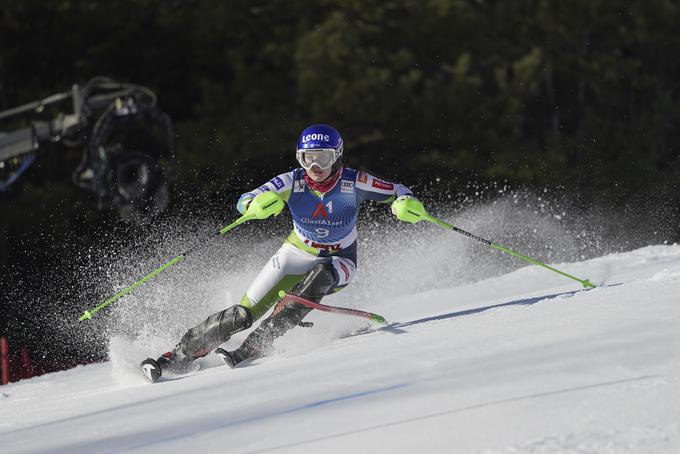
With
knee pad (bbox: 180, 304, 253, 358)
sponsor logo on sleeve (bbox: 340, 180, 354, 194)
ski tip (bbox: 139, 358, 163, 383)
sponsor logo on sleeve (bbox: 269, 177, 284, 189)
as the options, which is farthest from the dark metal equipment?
ski tip (bbox: 139, 358, 163, 383)

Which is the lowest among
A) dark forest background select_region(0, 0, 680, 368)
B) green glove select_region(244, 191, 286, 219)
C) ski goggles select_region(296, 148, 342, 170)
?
dark forest background select_region(0, 0, 680, 368)

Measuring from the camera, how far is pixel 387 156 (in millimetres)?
18938

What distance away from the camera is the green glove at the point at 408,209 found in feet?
20.2

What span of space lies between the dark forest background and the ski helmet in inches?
405

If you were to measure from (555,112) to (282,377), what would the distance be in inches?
643

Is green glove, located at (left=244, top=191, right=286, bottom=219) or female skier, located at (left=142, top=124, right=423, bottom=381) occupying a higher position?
green glove, located at (left=244, top=191, right=286, bottom=219)

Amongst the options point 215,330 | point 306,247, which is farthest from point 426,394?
point 306,247

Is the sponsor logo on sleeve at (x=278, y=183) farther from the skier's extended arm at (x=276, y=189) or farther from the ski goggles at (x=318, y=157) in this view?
the ski goggles at (x=318, y=157)

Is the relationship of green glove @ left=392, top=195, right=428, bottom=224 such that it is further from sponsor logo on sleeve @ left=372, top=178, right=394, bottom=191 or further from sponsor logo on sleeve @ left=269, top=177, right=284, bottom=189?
sponsor logo on sleeve @ left=269, top=177, right=284, bottom=189

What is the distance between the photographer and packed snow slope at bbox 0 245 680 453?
3.55 m

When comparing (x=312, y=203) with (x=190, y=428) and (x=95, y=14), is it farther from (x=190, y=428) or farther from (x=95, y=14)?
(x=95, y=14)

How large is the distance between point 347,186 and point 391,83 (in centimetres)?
1267

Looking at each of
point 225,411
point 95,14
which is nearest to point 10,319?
point 95,14

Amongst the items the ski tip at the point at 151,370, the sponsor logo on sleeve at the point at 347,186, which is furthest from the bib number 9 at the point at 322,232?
the ski tip at the point at 151,370
